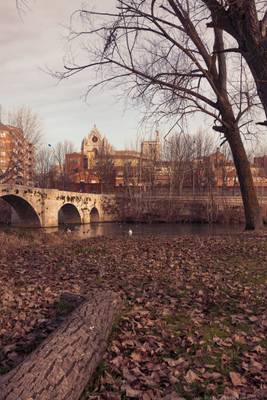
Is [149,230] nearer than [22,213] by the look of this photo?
Yes

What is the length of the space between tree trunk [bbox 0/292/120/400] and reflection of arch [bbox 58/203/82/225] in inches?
1771

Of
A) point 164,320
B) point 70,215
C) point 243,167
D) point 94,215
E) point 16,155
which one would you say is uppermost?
point 16,155

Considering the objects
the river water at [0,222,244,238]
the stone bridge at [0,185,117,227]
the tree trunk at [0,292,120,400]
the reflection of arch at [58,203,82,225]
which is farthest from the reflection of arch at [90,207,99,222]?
the tree trunk at [0,292,120,400]

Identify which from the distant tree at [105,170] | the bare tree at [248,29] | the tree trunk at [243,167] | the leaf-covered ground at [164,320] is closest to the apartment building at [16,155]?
the distant tree at [105,170]

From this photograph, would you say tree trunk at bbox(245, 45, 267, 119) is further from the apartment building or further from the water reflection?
the apartment building

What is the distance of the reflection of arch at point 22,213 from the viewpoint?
3854cm

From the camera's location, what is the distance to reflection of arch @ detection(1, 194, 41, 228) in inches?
1517

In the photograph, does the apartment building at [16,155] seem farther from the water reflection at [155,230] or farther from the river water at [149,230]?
the water reflection at [155,230]

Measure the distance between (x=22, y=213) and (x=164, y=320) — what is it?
1532 inches

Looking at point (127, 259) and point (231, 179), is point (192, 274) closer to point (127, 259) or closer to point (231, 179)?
point (127, 259)

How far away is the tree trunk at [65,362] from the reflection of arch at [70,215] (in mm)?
44996

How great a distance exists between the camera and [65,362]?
3.37 meters

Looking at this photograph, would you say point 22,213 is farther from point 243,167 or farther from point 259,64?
point 259,64

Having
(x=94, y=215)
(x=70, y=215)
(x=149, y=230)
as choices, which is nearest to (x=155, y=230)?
(x=149, y=230)
